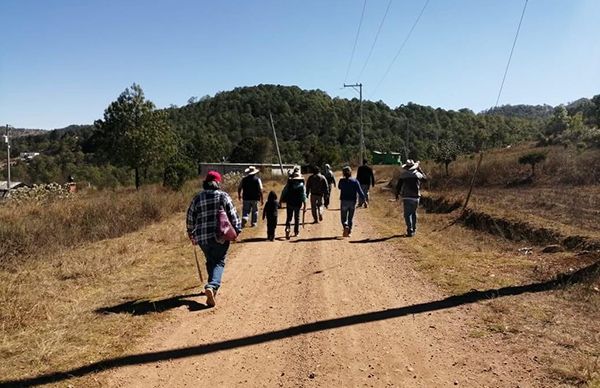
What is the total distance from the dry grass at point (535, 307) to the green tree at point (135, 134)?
3893cm

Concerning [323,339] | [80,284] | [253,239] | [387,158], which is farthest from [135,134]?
[387,158]

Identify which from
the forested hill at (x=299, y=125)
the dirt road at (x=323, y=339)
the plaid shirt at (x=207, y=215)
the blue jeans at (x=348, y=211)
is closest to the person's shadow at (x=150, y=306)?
the dirt road at (x=323, y=339)

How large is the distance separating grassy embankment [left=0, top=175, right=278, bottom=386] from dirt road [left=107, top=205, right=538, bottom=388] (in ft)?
1.80

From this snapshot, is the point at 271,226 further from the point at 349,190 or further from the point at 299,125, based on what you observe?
the point at 299,125

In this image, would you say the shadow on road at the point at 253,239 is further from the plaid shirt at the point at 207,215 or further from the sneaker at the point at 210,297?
the sneaker at the point at 210,297

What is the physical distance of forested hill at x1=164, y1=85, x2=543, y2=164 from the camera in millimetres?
104188

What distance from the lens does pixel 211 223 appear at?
24.4ft

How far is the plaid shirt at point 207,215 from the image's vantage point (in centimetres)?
742

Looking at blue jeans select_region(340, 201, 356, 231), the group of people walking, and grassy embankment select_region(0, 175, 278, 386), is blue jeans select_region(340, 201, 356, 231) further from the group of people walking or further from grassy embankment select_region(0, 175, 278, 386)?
grassy embankment select_region(0, 175, 278, 386)

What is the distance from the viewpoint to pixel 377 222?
17219 millimetres

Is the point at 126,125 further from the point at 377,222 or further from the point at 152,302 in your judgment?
the point at 152,302

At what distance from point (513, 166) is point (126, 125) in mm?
34028

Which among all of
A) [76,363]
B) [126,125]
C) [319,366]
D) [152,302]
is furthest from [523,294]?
[126,125]

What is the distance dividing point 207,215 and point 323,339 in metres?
2.67
